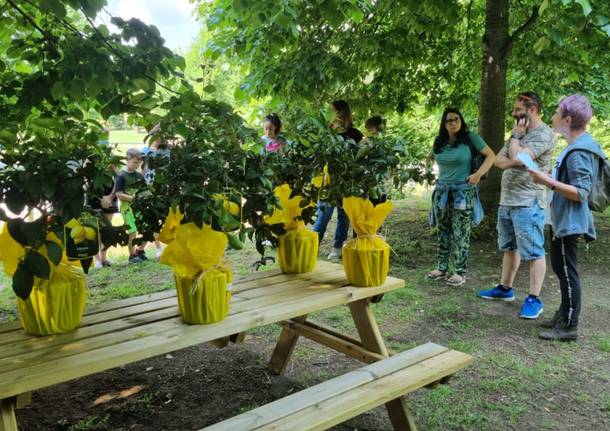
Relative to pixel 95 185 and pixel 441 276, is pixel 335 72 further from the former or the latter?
pixel 95 185

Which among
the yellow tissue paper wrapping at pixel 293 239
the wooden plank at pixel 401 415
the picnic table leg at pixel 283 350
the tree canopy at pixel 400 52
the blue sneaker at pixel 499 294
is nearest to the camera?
the wooden plank at pixel 401 415

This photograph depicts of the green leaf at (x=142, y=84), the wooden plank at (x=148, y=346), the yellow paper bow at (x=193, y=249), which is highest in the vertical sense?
the green leaf at (x=142, y=84)

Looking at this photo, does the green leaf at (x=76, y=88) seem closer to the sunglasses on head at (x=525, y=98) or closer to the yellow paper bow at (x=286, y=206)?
the yellow paper bow at (x=286, y=206)

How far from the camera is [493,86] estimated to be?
6836 mm

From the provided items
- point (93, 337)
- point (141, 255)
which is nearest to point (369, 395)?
point (93, 337)

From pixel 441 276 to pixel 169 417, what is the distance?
3498mm

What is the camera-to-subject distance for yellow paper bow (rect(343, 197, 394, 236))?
2.65 m

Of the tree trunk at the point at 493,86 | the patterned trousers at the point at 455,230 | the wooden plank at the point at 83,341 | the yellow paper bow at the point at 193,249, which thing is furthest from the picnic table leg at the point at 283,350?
the tree trunk at the point at 493,86

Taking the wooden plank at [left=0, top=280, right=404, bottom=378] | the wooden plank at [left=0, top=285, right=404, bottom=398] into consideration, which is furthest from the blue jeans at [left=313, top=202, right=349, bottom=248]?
the wooden plank at [left=0, top=280, right=404, bottom=378]

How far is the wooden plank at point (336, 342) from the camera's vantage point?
288cm

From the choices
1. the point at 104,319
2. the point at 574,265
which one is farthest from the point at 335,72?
the point at 104,319

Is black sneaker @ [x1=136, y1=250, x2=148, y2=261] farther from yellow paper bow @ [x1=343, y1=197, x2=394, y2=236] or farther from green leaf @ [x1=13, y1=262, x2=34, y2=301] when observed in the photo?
green leaf @ [x1=13, y1=262, x2=34, y2=301]

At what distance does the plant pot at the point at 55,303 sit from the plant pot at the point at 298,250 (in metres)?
1.17

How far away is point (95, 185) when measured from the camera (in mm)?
1779
